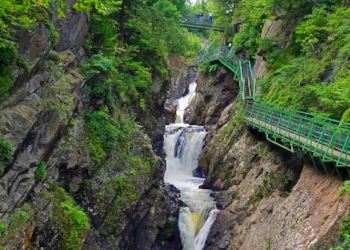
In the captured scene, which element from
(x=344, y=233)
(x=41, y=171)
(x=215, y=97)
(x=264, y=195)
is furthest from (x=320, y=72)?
(x=215, y=97)

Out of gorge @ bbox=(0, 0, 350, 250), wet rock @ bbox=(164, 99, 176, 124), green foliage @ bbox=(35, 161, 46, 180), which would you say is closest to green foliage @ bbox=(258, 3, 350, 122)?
gorge @ bbox=(0, 0, 350, 250)

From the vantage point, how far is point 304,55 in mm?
20516

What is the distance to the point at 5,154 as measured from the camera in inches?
355

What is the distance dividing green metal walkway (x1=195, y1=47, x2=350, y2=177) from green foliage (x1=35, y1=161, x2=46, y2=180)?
9.04 m

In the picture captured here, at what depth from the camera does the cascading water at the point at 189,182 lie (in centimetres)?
1780

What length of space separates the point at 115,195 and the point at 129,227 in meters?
2.36

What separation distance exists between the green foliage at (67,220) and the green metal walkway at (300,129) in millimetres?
8259

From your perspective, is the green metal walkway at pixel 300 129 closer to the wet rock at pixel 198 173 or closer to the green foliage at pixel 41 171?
the wet rock at pixel 198 173

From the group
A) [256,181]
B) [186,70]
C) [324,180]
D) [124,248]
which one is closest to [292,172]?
[256,181]

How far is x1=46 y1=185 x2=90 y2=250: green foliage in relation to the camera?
10.8 metres

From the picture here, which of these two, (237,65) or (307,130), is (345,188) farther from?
(237,65)

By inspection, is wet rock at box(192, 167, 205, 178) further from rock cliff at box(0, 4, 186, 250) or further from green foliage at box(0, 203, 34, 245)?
green foliage at box(0, 203, 34, 245)

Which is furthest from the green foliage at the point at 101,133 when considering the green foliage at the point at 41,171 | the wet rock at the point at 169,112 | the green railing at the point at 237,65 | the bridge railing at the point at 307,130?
the wet rock at the point at 169,112

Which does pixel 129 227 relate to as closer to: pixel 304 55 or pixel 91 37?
pixel 91 37
